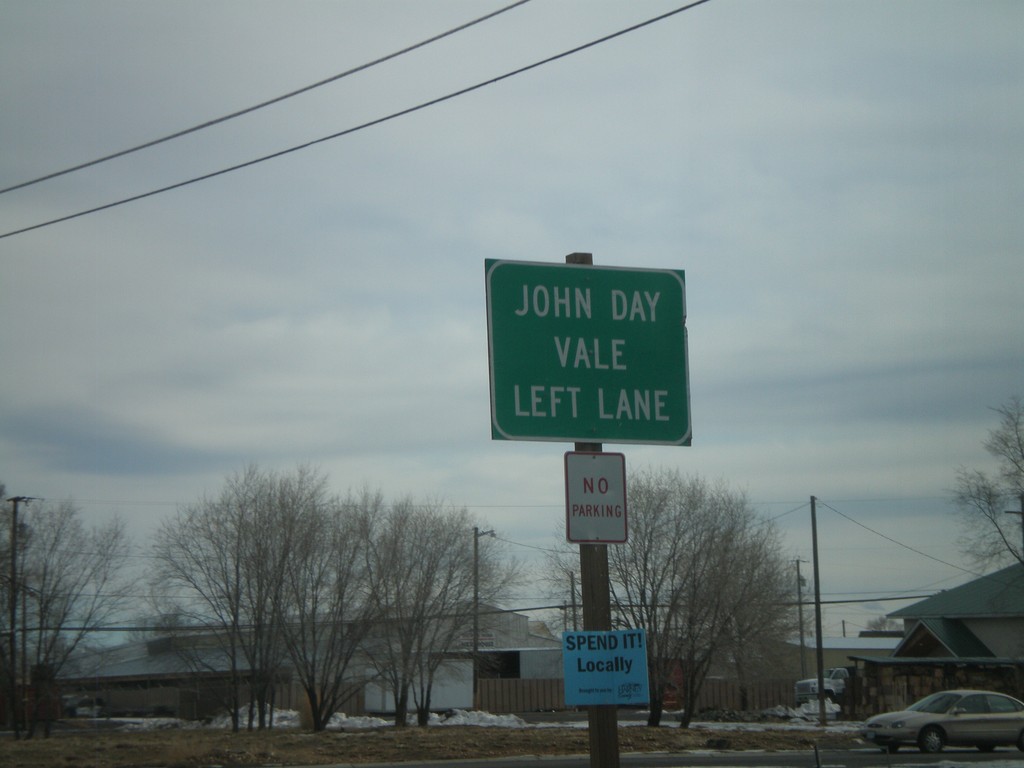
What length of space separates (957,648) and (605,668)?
44.0 meters

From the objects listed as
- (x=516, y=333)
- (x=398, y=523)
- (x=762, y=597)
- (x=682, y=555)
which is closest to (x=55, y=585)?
(x=398, y=523)

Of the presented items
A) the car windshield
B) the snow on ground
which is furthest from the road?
the snow on ground

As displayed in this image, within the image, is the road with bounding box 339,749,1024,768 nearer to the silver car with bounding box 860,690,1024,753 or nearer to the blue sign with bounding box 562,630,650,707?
the silver car with bounding box 860,690,1024,753

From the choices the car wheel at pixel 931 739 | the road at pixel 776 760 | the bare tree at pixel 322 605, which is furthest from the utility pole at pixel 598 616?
the bare tree at pixel 322 605

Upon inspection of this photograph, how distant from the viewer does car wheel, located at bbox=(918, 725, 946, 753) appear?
25422mm

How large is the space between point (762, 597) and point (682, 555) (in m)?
3.90

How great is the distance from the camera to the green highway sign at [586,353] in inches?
240

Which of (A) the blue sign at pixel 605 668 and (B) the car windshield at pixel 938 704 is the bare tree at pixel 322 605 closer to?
(B) the car windshield at pixel 938 704

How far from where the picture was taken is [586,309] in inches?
249

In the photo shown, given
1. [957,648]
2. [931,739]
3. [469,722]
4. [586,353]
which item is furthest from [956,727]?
[586,353]

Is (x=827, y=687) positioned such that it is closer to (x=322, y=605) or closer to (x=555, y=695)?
(x=555, y=695)

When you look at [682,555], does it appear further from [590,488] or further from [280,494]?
[590,488]

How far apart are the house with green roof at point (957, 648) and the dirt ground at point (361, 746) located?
9.31 m

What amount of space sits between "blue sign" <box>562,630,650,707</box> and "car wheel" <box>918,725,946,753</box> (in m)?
22.6
